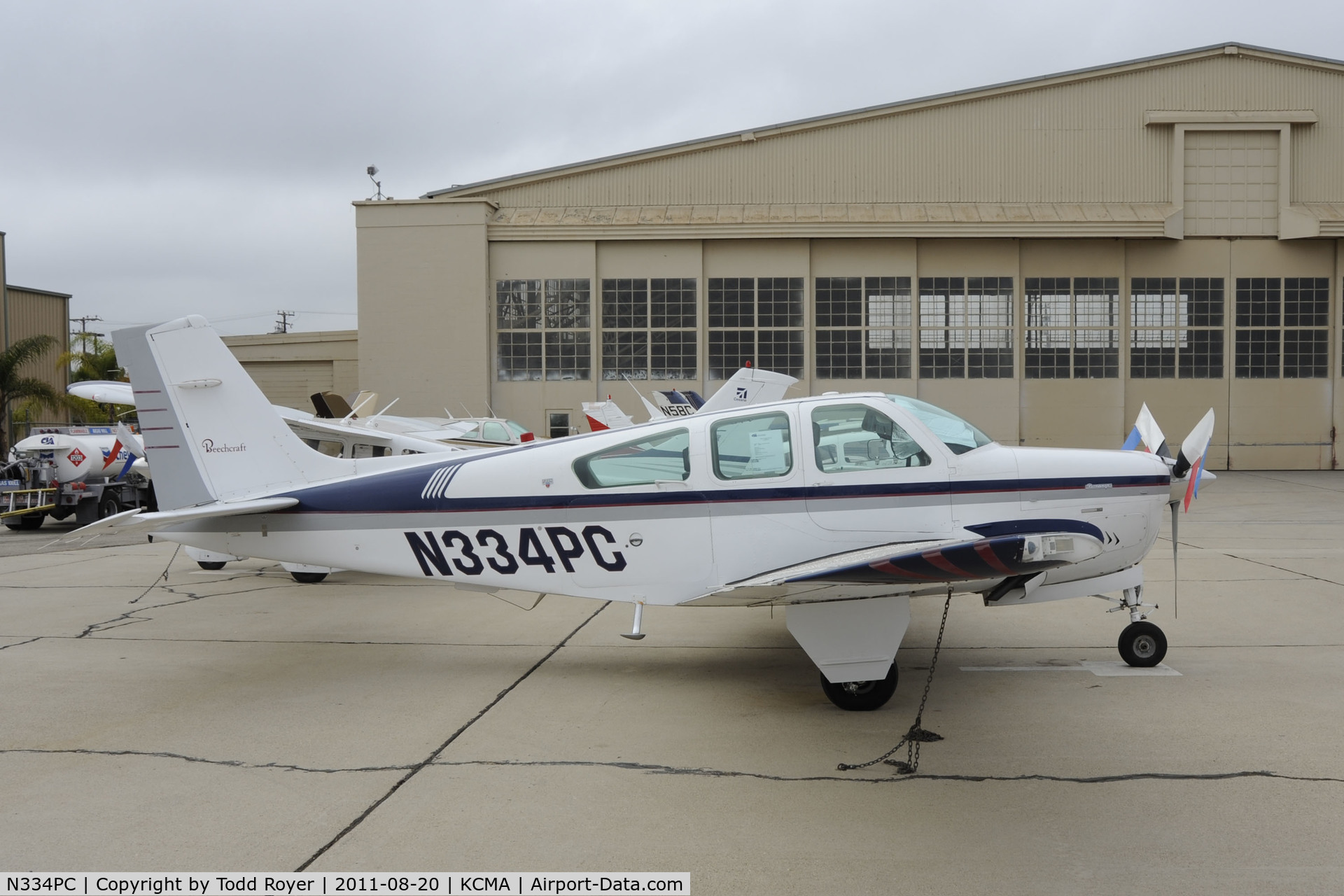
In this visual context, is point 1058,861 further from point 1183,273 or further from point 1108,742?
point 1183,273

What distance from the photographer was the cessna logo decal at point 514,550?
6.62m

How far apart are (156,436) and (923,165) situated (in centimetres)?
2867

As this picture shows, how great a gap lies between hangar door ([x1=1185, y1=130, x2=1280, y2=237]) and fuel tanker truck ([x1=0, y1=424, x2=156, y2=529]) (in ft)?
99.2

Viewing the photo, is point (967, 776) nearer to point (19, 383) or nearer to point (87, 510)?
point (87, 510)

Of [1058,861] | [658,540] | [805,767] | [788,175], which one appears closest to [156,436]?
[658,540]

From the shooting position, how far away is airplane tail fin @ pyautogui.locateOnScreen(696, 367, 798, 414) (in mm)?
16297

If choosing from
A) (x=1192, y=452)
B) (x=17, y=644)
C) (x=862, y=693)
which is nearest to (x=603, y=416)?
(x=17, y=644)

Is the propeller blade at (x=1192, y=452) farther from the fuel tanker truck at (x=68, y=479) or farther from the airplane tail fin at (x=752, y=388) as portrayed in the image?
the fuel tanker truck at (x=68, y=479)

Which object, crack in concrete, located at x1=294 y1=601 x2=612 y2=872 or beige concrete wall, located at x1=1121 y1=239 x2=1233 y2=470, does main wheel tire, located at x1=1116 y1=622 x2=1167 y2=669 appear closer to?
crack in concrete, located at x1=294 y1=601 x2=612 y2=872

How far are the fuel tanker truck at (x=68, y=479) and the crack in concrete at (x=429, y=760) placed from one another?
1402 cm

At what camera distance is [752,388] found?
16594mm

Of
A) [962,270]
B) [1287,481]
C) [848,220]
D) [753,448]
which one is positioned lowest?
[1287,481]

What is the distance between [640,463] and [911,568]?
206 centimetres

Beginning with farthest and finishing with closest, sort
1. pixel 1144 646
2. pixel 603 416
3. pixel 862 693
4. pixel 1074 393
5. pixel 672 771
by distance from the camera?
1. pixel 1074 393
2. pixel 603 416
3. pixel 1144 646
4. pixel 862 693
5. pixel 672 771
